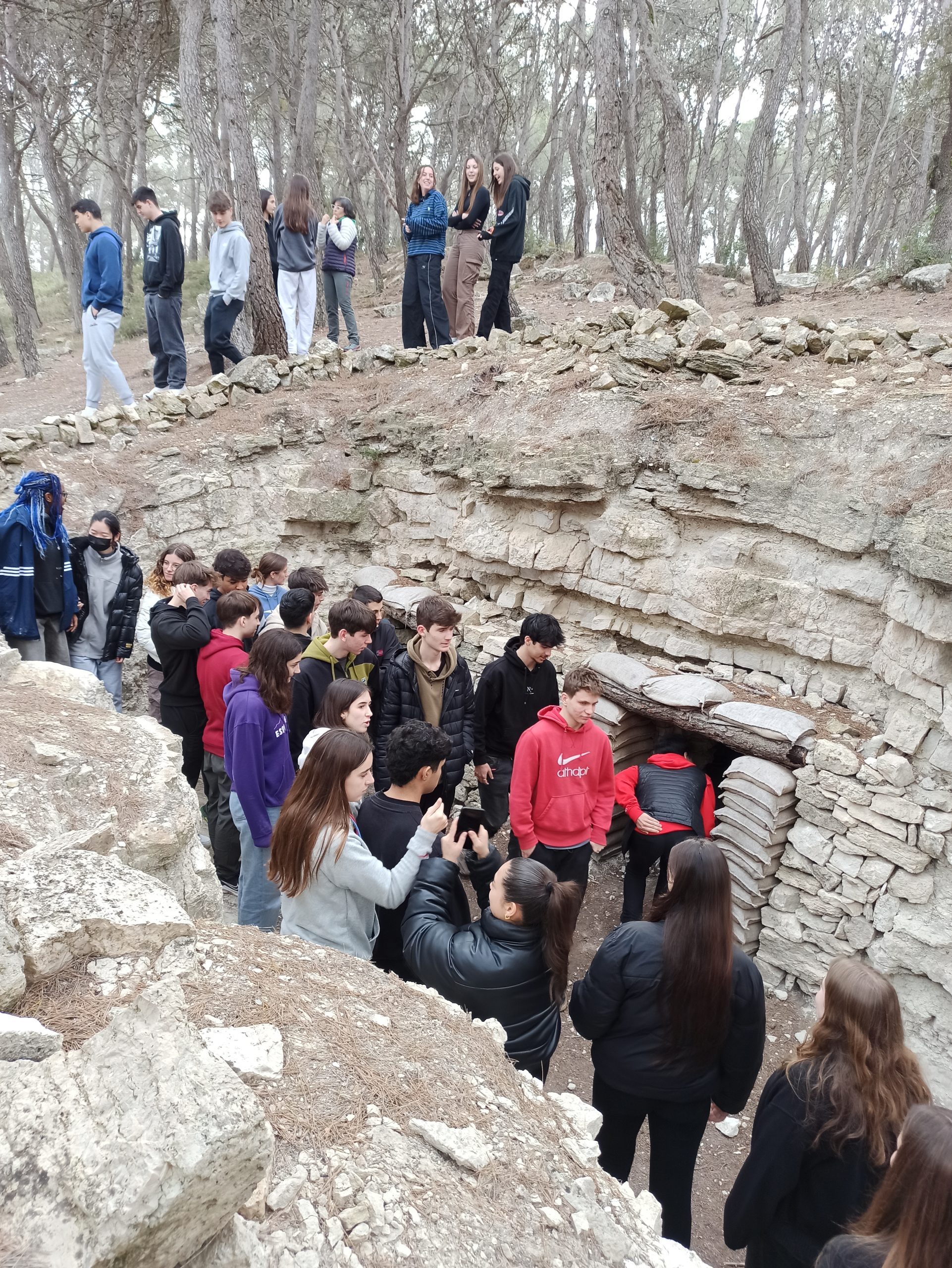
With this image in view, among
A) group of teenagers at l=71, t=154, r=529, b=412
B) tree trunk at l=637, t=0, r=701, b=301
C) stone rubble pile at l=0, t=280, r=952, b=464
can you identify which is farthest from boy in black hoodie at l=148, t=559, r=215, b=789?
tree trunk at l=637, t=0, r=701, b=301

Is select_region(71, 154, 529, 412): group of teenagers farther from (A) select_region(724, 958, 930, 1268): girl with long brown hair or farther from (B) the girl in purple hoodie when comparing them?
(A) select_region(724, 958, 930, 1268): girl with long brown hair

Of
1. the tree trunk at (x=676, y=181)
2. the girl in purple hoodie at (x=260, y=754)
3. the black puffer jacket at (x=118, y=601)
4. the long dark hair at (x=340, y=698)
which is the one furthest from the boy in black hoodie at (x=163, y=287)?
the tree trunk at (x=676, y=181)

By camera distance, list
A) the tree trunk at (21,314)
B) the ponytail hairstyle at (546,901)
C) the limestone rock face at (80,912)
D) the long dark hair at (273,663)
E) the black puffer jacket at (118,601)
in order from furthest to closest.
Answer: the tree trunk at (21,314)
the black puffer jacket at (118,601)
the long dark hair at (273,663)
the ponytail hairstyle at (546,901)
the limestone rock face at (80,912)

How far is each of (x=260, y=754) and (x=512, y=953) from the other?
1791mm

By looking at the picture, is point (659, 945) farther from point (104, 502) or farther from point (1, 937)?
point (104, 502)

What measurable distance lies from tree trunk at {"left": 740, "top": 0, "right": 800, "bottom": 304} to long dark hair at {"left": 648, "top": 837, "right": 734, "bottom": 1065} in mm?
11741

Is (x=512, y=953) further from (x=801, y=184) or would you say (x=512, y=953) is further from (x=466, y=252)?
(x=801, y=184)

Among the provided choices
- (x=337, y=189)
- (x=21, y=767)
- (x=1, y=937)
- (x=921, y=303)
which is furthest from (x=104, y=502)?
(x=337, y=189)

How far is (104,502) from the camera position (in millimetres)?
8094

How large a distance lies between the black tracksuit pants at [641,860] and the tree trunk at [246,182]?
797cm

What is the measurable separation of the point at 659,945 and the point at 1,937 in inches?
83.0

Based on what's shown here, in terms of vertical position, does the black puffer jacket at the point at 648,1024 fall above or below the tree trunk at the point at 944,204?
below

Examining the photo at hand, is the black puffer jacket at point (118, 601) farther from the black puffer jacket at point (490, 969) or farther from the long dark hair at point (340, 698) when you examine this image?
the black puffer jacket at point (490, 969)

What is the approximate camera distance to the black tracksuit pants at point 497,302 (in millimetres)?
9508
